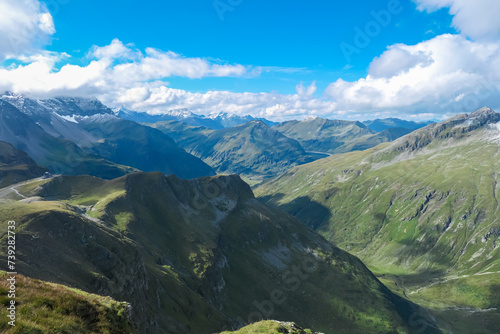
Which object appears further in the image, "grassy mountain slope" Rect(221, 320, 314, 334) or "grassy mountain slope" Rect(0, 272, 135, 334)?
"grassy mountain slope" Rect(221, 320, 314, 334)

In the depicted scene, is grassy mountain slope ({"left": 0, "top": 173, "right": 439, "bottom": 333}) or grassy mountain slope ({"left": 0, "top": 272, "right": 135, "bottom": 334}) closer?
grassy mountain slope ({"left": 0, "top": 272, "right": 135, "bottom": 334})

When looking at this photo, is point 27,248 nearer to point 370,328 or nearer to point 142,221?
point 142,221

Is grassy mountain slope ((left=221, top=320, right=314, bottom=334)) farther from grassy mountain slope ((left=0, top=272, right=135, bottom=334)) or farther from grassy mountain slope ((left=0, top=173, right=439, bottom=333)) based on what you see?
grassy mountain slope ((left=0, top=272, right=135, bottom=334))

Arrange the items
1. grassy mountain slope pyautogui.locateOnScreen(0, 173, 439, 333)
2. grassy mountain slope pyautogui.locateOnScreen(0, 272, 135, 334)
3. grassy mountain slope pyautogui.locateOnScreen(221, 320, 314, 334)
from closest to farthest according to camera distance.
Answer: grassy mountain slope pyautogui.locateOnScreen(0, 272, 135, 334), grassy mountain slope pyautogui.locateOnScreen(221, 320, 314, 334), grassy mountain slope pyautogui.locateOnScreen(0, 173, 439, 333)

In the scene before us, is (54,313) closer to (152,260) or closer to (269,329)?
(269,329)

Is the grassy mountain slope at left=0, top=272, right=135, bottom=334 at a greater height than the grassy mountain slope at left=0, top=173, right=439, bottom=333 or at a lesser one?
greater

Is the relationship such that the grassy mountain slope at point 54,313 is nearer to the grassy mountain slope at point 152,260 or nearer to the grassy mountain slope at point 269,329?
the grassy mountain slope at point 269,329

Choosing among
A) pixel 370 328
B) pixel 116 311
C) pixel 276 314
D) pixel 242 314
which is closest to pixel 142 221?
pixel 242 314

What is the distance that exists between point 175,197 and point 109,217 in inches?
2421

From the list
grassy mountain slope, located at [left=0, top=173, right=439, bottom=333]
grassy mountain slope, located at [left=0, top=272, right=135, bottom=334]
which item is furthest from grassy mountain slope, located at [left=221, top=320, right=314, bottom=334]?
grassy mountain slope, located at [left=0, top=272, right=135, bottom=334]

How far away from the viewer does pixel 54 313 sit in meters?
21.6

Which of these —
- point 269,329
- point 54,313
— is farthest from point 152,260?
point 54,313

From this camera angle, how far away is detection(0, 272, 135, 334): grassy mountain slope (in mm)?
19078

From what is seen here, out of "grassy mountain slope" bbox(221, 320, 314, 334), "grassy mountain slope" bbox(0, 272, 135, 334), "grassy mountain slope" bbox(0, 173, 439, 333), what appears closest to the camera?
"grassy mountain slope" bbox(0, 272, 135, 334)
